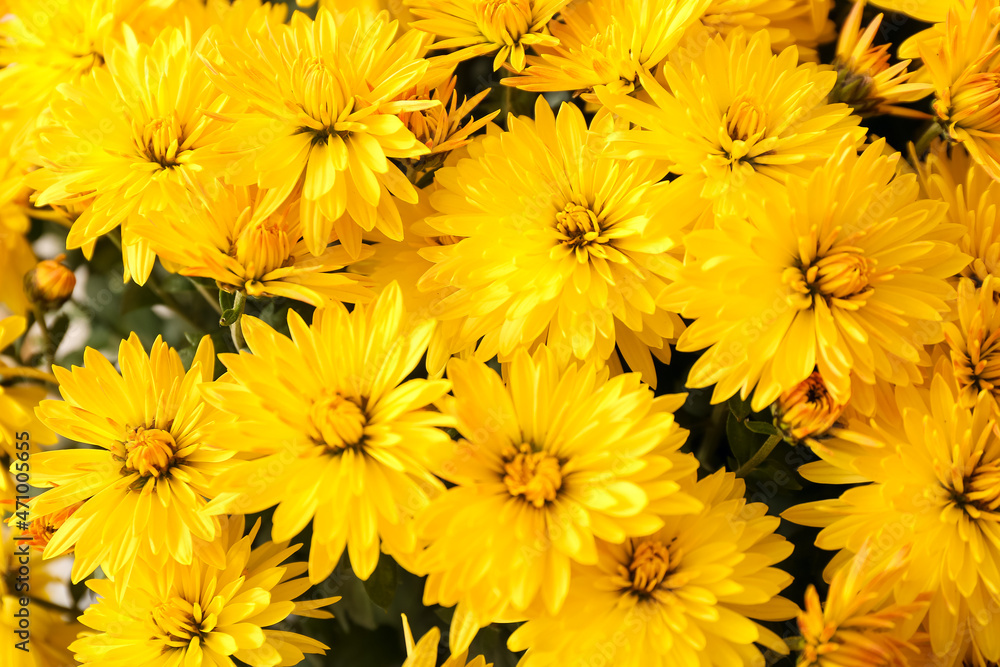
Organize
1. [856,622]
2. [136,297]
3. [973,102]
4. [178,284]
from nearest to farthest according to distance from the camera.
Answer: [856,622] → [973,102] → [178,284] → [136,297]

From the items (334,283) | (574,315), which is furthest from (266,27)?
(574,315)

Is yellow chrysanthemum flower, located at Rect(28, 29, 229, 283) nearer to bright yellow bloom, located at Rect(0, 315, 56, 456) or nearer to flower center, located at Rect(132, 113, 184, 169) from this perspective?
flower center, located at Rect(132, 113, 184, 169)

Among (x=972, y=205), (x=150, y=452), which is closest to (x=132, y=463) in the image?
(x=150, y=452)

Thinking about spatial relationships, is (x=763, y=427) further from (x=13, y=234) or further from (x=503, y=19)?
(x=13, y=234)

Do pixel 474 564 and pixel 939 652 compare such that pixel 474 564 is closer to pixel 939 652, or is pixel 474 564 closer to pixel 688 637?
pixel 688 637

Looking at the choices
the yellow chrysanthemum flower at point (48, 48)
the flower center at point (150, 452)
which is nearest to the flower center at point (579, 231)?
the flower center at point (150, 452)

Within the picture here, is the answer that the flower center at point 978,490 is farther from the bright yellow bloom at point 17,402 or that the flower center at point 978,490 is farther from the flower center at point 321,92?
the bright yellow bloom at point 17,402

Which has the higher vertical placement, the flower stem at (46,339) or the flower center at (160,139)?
the flower center at (160,139)
